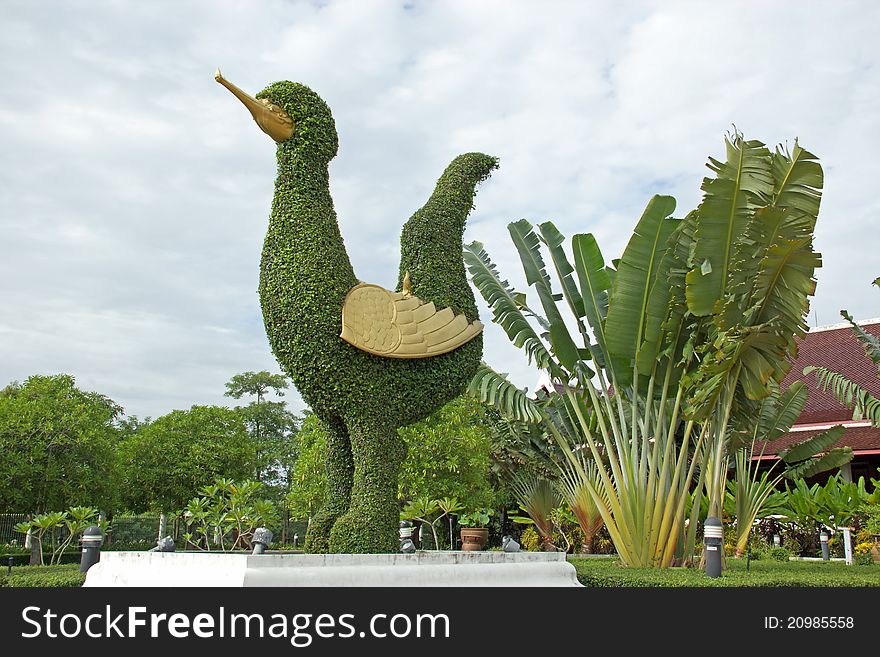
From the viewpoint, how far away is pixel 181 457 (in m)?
17.2

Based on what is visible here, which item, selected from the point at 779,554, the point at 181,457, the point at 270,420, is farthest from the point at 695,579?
the point at 270,420

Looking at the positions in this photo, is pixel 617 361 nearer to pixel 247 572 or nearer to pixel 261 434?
pixel 247 572

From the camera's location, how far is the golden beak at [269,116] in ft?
24.7

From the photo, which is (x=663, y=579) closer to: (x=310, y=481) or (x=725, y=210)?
(x=725, y=210)

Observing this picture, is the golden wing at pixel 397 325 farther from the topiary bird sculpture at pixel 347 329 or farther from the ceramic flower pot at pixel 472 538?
the ceramic flower pot at pixel 472 538

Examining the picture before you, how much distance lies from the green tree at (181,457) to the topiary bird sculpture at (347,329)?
33.6 ft

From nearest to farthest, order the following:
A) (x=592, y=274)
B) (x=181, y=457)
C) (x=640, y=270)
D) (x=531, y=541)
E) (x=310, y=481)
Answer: (x=640, y=270), (x=592, y=274), (x=310, y=481), (x=181, y=457), (x=531, y=541)

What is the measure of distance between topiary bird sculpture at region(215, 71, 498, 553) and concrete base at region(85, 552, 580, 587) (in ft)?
1.80

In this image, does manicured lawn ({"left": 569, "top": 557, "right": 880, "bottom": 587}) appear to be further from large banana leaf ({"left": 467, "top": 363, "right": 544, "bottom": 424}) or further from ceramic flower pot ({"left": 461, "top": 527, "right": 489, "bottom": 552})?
ceramic flower pot ({"left": 461, "top": 527, "right": 489, "bottom": 552})

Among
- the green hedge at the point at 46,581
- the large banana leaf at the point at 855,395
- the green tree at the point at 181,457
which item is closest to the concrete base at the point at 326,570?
the green hedge at the point at 46,581

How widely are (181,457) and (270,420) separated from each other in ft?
45.9

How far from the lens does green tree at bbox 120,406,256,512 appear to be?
17.1 metres
